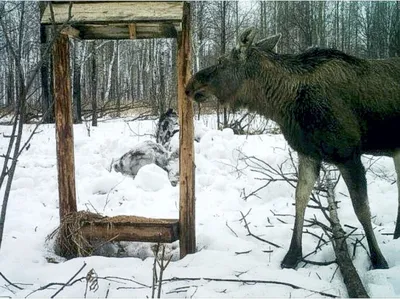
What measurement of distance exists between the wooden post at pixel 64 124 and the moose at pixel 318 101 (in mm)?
1386

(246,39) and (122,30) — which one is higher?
(122,30)

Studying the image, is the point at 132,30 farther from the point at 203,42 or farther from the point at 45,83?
the point at 203,42

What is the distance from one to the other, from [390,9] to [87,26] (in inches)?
1030

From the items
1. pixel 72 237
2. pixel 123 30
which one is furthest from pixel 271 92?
pixel 72 237

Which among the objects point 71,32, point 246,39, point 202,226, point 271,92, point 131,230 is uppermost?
point 71,32

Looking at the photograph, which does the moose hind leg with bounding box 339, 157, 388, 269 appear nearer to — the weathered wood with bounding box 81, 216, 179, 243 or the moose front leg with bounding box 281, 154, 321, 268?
the moose front leg with bounding box 281, 154, 321, 268

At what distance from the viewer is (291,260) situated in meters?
4.46

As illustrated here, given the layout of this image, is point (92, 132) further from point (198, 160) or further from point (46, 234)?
point (46, 234)

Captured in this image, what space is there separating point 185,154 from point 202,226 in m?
1.27

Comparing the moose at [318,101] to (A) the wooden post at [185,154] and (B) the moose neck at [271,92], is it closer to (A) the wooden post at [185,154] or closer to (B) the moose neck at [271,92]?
(B) the moose neck at [271,92]

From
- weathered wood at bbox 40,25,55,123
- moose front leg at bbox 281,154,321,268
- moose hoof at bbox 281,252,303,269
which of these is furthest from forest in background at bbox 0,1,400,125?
moose hoof at bbox 281,252,303,269

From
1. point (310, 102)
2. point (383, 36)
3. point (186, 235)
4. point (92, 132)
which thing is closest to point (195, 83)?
point (310, 102)

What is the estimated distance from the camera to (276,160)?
885 centimetres

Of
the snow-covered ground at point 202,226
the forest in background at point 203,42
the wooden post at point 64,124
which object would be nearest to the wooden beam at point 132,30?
the wooden post at point 64,124
